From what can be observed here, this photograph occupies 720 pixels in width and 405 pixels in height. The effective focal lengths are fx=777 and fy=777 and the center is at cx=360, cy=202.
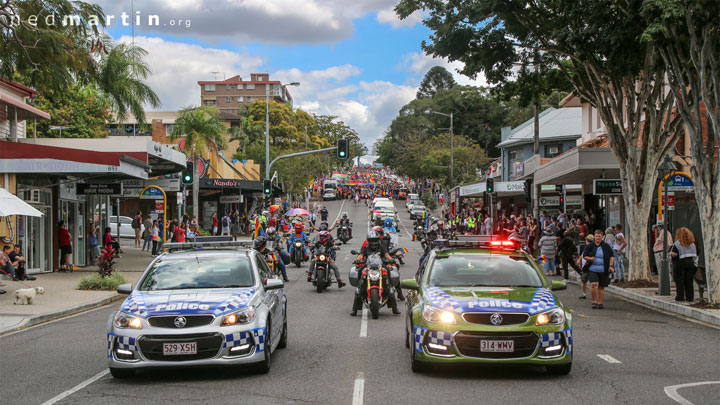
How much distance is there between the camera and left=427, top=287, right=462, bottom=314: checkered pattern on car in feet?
28.9

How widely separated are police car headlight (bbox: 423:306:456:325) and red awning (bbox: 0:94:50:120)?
20596 millimetres

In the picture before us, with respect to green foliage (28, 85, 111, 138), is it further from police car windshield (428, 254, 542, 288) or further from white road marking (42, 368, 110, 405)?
police car windshield (428, 254, 542, 288)

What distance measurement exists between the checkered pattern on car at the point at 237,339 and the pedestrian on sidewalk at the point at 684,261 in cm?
1105

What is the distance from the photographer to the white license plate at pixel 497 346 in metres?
8.50

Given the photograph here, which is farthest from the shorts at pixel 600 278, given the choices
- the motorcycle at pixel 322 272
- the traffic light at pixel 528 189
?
the traffic light at pixel 528 189

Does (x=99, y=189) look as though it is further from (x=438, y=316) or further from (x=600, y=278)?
(x=438, y=316)

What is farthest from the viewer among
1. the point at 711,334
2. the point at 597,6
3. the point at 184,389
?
the point at 597,6

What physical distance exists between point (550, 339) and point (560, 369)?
0.58 metres

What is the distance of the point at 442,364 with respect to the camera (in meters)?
9.55

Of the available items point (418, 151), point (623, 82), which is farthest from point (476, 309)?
point (418, 151)

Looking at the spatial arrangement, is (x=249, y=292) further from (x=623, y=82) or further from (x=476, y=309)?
(x=623, y=82)

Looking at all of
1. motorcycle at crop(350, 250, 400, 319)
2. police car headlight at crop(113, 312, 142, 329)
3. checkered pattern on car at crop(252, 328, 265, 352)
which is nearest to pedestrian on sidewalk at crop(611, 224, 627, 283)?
motorcycle at crop(350, 250, 400, 319)

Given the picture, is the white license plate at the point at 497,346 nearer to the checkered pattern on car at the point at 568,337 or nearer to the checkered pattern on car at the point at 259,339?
the checkered pattern on car at the point at 568,337

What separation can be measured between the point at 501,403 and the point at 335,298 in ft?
35.2
